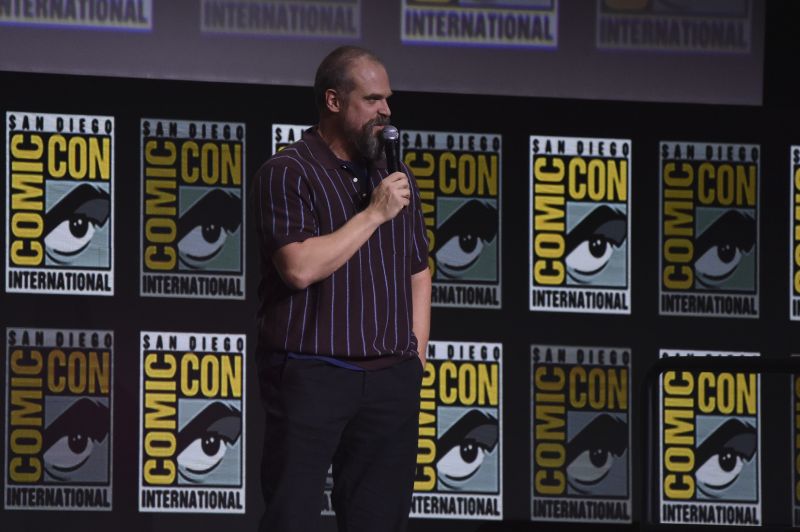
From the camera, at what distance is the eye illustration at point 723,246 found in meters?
3.29

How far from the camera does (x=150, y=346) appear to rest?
313 cm

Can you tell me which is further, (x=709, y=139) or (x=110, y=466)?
(x=709, y=139)

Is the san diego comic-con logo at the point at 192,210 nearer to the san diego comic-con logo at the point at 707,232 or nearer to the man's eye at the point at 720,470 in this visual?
the san diego comic-con logo at the point at 707,232

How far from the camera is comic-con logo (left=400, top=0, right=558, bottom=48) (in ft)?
10.6

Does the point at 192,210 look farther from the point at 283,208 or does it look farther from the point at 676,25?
the point at 676,25

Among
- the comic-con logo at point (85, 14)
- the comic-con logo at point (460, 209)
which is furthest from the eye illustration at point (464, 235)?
the comic-con logo at point (85, 14)

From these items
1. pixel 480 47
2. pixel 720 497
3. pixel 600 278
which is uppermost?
pixel 480 47

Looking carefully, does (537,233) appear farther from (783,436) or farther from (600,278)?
(783,436)

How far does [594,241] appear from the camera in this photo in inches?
129

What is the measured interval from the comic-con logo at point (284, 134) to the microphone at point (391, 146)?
1.13 metres

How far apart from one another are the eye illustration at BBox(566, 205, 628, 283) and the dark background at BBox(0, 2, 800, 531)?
0.19 feet

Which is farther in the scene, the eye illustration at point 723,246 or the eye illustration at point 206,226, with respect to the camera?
the eye illustration at point 723,246

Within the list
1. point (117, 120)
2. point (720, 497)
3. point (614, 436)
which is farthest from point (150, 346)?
point (720, 497)

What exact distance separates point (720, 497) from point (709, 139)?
3.50 ft
